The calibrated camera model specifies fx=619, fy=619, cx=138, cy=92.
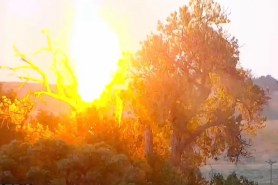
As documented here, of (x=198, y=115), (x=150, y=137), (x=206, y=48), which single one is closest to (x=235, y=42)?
(x=206, y=48)

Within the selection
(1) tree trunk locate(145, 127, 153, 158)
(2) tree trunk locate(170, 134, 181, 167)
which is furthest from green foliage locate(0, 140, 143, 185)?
(2) tree trunk locate(170, 134, 181, 167)

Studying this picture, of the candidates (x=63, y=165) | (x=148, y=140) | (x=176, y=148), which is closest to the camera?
(x=63, y=165)

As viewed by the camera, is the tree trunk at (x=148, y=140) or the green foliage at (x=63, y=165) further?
the tree trunk at (x=148, y=140)

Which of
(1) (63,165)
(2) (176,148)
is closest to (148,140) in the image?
(2) (176,148)

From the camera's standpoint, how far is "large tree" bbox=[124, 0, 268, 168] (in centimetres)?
4100

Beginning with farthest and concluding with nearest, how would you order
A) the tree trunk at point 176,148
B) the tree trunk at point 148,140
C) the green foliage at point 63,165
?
the tree trunk at point 176,148 < the tree trunk at point 148,140 < the green foliage at point 63,165

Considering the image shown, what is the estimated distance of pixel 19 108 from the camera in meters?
42.1

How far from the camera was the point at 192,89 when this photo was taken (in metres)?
41.3

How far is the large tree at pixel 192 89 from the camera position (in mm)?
41000

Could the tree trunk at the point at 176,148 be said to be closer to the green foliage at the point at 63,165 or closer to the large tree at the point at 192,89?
the large tree at the point at 192,89

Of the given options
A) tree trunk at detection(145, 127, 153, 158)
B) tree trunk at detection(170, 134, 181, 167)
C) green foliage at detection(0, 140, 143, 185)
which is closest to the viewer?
green foliage at detection(0, 140, 143, 185)

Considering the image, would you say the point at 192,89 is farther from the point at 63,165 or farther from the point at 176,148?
the point at 63,165

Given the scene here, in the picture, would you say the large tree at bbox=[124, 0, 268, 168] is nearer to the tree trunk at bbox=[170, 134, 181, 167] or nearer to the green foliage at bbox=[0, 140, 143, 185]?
the tree trunk at bbox=[170, 134, 181, 167]

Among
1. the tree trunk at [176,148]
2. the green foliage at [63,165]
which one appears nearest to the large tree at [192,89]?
the tree trunk at [176,148]
